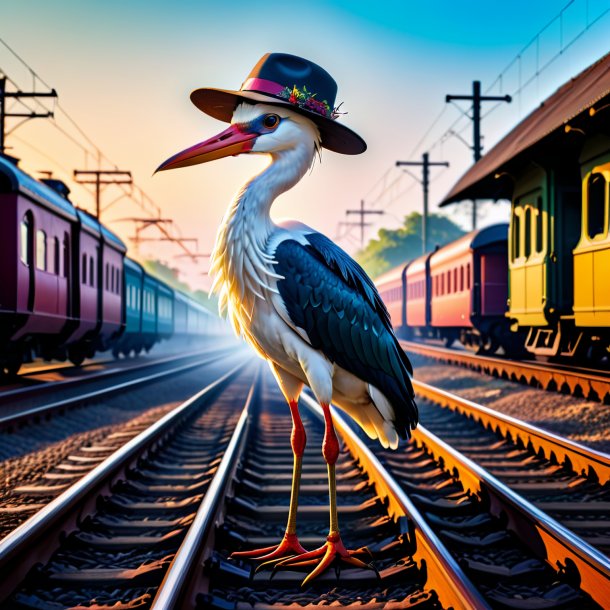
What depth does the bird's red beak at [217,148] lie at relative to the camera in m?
2.74

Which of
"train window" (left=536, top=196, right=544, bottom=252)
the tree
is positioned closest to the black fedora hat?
"train window" (left=536, top=196, right=544, bottom=252)

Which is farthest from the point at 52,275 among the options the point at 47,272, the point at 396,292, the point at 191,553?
the point at 396,292

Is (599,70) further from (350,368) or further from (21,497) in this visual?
(21,497)

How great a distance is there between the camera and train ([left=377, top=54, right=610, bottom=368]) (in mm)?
8859

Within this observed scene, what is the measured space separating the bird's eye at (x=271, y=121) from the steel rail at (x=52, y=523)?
2331 millimetres

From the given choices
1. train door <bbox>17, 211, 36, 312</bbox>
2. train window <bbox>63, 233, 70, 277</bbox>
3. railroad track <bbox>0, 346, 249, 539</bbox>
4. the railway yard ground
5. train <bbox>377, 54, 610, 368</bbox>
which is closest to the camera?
railroad track <bbox>0, 346, 249, 539</bbox>

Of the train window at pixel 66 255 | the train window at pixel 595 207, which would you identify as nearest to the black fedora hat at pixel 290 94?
the train window at pixel 595 207

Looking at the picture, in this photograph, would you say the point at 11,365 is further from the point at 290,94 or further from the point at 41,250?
the point at 290,94

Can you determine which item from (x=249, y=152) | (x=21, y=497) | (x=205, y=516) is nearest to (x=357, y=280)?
(x=249, y=152)

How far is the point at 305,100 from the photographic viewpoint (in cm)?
290

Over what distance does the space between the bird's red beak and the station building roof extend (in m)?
5.93

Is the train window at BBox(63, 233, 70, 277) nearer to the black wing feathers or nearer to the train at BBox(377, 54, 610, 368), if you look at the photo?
the train at BBox(377, 54, 610, 368)

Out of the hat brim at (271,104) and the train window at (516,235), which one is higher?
the train window at (516,235)

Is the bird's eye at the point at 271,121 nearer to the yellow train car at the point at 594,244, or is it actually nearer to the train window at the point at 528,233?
the yellow train car at the point at 594,244
